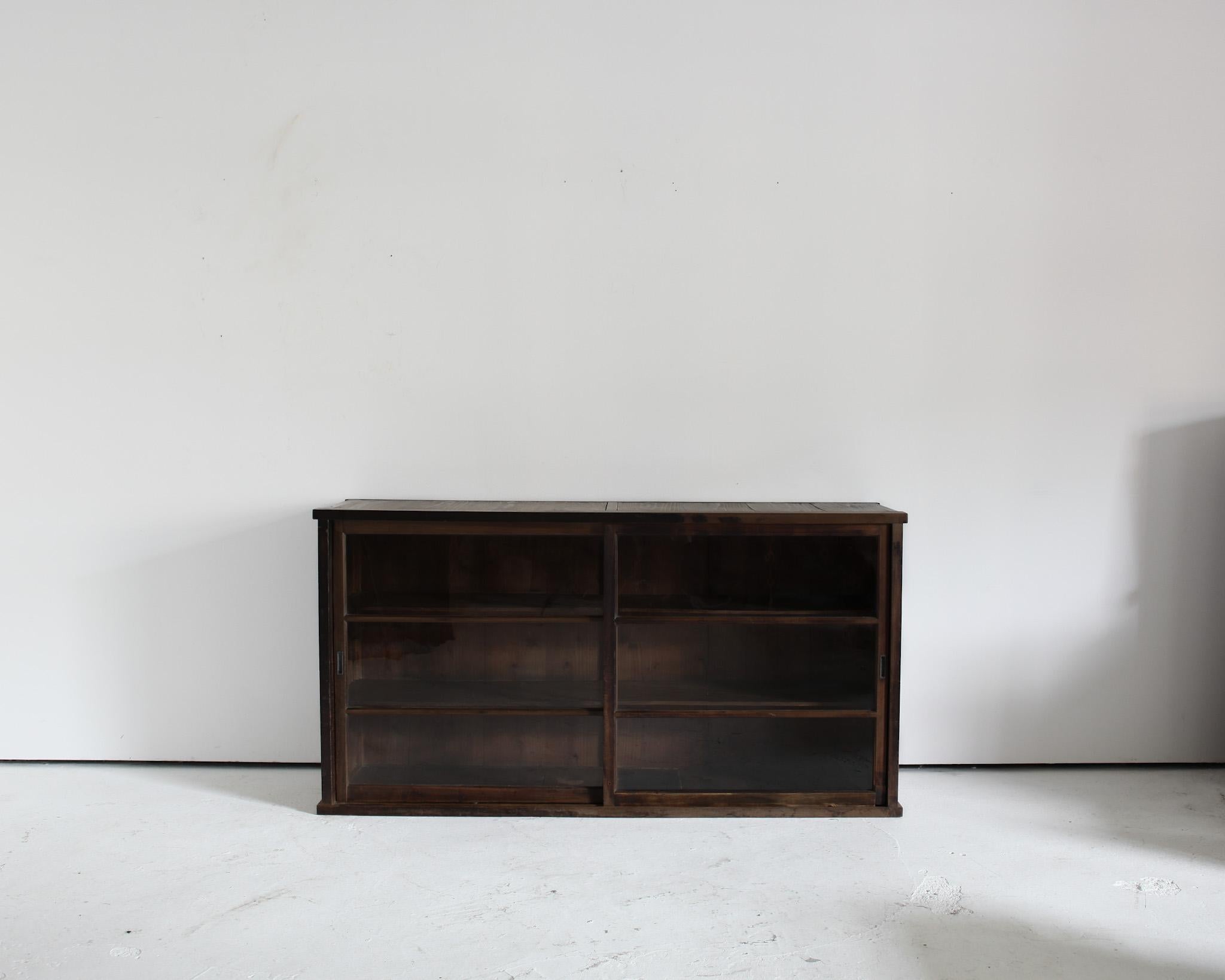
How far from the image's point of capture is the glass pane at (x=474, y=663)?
2.62 metres

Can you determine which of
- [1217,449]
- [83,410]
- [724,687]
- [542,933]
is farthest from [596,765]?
[1217,449]

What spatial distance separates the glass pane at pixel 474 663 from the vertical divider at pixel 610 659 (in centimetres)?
4

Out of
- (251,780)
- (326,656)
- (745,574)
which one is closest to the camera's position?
(326,656)

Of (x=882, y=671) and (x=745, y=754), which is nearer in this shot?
(x=882, y=671)

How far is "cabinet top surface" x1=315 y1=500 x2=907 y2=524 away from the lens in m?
2.51

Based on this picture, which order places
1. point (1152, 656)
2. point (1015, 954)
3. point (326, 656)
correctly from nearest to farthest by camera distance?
point (1015, 954), point (326, 656), point (1152, 656)

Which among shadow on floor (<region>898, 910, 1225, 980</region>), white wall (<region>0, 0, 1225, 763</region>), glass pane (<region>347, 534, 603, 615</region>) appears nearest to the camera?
shadow on floor (<region>898, 910, 1225, 980</region>)

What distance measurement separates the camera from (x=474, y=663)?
2.68m

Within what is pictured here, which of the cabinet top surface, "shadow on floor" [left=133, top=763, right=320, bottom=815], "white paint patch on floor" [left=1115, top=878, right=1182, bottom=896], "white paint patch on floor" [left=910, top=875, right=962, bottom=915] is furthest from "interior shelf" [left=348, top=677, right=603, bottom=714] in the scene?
"white paint patch on floor" [left=1115, top=878, right=1182, bottom=896]

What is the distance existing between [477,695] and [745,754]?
0.85 metres

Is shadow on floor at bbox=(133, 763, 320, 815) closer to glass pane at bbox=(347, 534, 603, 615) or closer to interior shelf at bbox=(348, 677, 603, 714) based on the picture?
interior shelf at bbox=(348, 677, 603, 714)

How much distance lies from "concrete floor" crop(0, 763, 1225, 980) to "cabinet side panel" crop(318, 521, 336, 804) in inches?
5.5

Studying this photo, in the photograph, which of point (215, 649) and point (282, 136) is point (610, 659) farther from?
point (282, 136)

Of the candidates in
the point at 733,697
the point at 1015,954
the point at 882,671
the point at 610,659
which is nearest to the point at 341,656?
the point at 610,659
